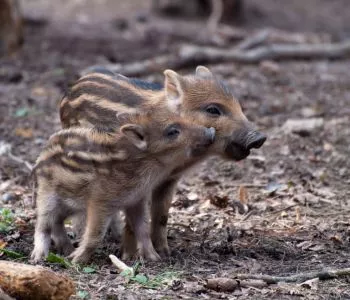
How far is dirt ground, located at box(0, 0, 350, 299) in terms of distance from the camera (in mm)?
5129

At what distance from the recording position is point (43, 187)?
5598mm

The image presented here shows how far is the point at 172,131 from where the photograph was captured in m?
5.25

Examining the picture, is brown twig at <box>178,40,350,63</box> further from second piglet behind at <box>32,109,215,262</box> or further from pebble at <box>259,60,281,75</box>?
second piglet behind at <box>32,109,215,262</box>

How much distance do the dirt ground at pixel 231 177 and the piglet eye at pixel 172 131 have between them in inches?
28.5

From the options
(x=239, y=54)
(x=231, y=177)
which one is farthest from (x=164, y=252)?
(x=239, y=54)

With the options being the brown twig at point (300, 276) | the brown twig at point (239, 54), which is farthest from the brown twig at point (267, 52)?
the brown twig at point (300, 276)

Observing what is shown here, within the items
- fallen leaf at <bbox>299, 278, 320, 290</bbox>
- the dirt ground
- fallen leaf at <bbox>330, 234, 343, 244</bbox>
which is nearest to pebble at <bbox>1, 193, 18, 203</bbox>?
the dirt ground

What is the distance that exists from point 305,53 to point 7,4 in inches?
177

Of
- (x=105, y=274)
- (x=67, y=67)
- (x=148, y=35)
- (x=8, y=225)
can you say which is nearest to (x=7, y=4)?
(x=67, y=67)

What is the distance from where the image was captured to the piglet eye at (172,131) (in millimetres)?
5234

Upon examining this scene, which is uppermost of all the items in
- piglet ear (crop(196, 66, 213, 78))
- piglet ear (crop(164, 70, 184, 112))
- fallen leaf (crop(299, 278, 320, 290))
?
piglet ear (crop(196, 66, 213, 78))

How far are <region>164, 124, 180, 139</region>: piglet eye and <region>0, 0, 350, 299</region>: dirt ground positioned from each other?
2.38 feet

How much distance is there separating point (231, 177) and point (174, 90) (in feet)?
6.82

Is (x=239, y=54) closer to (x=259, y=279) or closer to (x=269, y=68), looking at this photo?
(x=269, y=68)
